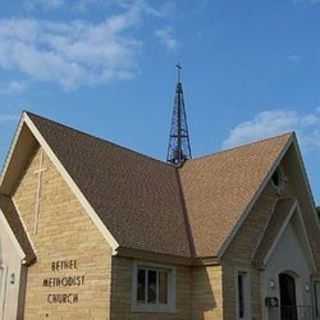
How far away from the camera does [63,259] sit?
15797mm

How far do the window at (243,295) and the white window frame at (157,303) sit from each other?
1.99 meters

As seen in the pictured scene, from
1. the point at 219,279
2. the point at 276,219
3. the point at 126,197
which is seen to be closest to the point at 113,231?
the point at 126,197

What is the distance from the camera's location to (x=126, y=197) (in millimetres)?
16875

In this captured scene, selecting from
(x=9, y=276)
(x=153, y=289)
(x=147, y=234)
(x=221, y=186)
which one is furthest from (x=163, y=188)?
(x=9, y=276)

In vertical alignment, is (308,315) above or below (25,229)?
below

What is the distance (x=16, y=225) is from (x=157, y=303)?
5617 mm

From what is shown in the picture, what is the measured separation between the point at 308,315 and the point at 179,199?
237 inches

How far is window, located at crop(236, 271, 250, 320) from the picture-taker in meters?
16.2

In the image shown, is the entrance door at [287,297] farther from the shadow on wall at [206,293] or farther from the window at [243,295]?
the shadow on wall at [206,293]

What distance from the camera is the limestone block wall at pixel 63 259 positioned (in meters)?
14.5

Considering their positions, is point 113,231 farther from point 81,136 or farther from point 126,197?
point 81,136

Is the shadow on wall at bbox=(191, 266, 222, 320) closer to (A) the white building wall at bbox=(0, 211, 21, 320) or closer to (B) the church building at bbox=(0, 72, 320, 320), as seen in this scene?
(B) the church building at bbox=(0, 72, 320, 320)

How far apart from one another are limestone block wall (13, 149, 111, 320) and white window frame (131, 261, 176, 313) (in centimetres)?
91

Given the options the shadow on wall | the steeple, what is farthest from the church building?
the steeple
